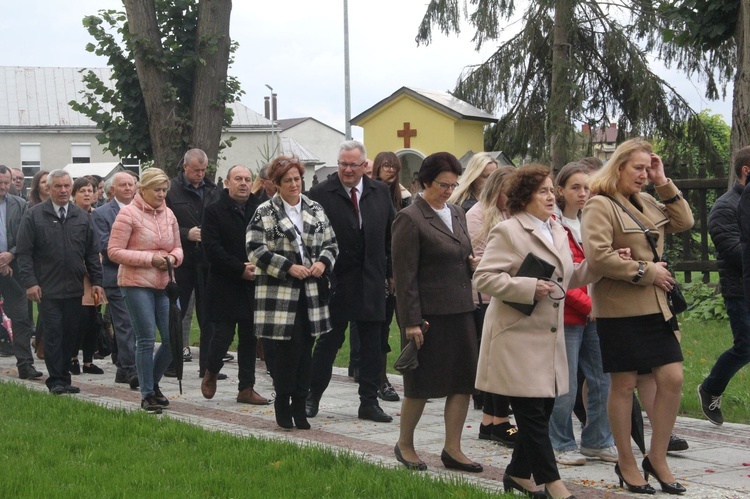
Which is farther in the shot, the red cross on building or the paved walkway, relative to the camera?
the red cross on building

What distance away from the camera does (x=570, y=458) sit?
733 centimetres

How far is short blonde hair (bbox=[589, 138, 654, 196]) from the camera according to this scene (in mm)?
6660

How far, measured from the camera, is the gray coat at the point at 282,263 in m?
8.60

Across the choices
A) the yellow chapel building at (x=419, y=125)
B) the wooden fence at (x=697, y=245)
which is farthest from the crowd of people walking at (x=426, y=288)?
the yellow chapel building at (x=419, y=125)

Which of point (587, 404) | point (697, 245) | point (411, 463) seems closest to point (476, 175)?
point (587, 404)

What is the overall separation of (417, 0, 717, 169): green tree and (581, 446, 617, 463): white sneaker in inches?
655

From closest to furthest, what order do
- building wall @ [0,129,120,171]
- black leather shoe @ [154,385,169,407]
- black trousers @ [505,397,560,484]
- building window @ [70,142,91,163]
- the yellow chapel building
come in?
black trousers @ [505,397,560,484] → black leather shoe @ [154,385,169,407] → the yellow chapel building → building wall @ [0,129,120,171] → building window @ [70,142,91,163]

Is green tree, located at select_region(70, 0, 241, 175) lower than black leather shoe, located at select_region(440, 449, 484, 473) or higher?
higher

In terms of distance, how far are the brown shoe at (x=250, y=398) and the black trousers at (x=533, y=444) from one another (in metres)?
4.17

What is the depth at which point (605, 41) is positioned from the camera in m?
24.8

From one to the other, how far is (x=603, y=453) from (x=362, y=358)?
251cm

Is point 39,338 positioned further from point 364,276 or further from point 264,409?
point 364,276

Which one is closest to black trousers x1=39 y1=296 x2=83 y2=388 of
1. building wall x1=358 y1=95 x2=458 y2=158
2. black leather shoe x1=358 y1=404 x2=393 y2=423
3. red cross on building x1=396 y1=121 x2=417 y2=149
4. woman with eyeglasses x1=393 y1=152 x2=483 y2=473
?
black leather shoe x1=358 y1=404 x2=393 y2=423

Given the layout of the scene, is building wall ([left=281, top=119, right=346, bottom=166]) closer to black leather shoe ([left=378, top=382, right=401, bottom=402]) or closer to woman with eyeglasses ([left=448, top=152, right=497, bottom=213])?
black leather shoe ([left=378, top=382, right=401, bottom=402])
